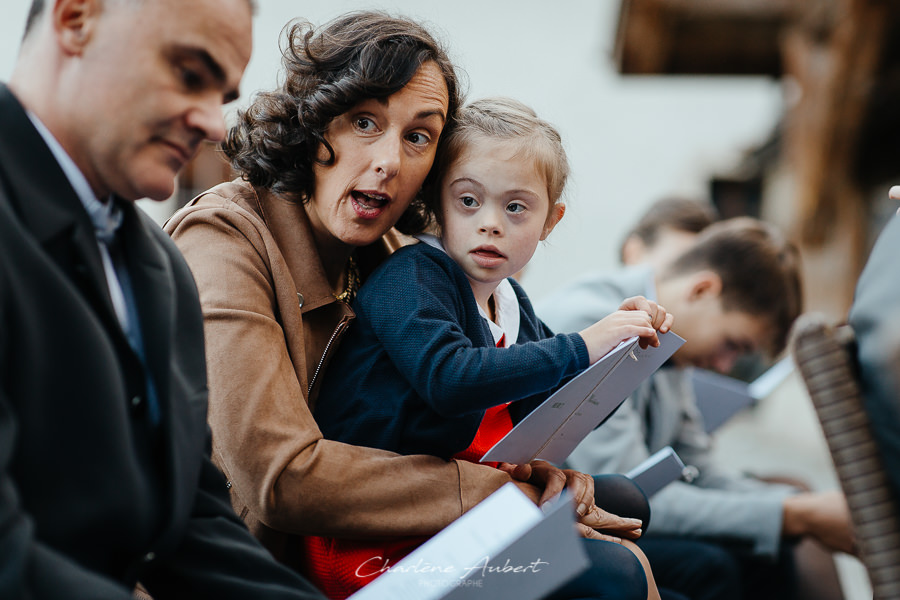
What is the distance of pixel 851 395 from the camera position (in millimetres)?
961

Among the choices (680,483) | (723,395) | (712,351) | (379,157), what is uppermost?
(379,157)

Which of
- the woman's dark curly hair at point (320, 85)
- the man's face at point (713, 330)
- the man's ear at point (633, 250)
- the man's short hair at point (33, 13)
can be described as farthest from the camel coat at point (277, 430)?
the man's ear at point (633, 250)

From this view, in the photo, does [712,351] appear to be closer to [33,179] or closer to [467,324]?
[467,324]

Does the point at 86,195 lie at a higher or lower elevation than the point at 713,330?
higher

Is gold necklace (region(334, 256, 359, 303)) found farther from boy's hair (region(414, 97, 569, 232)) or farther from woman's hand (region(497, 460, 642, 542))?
woman's hand (region(497, 460, 642, 542))

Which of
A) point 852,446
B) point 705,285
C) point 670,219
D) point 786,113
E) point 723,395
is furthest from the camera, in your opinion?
point 786,113

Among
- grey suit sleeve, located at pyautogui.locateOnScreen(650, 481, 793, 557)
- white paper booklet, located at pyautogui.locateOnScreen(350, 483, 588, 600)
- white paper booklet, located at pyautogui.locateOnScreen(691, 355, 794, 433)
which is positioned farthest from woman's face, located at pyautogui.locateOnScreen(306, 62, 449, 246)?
white paper booklet, located at pyautogui.locateOnScreen(691, 355, 794, 433)

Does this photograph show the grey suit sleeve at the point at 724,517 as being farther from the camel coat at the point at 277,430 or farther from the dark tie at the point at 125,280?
the dark tie at the point at 125,280

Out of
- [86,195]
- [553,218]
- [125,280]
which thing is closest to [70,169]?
[86,195]

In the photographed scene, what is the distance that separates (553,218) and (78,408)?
0.98 metres

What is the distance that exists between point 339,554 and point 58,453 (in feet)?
Answer: 1.92

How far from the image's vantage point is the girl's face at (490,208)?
4.72 feet

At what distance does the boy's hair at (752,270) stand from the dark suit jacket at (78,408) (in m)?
1.93

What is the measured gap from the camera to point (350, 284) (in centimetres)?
156
